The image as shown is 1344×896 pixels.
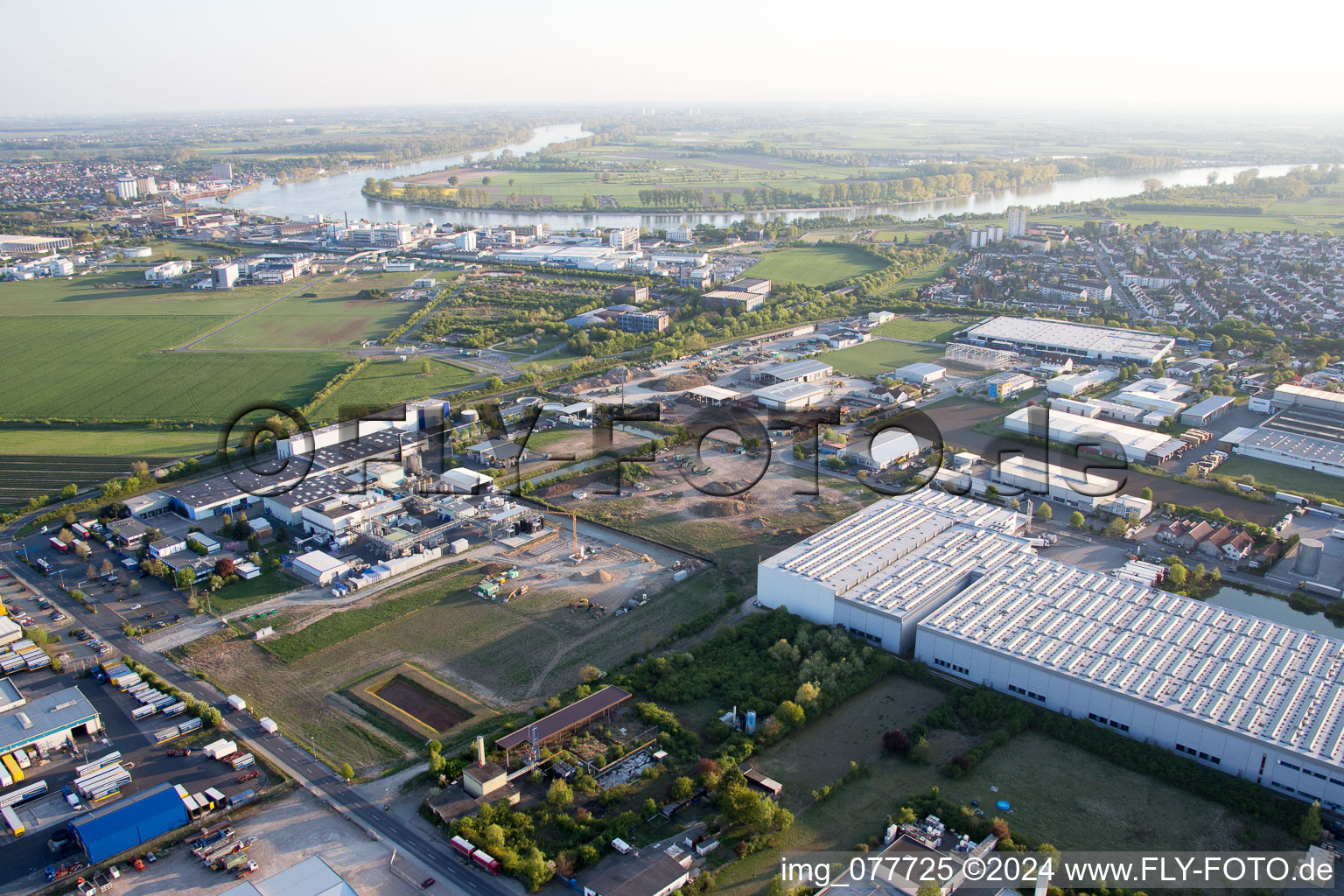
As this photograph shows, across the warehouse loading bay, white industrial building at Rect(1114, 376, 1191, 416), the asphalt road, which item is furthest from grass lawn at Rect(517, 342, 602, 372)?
the warehouse loading bay

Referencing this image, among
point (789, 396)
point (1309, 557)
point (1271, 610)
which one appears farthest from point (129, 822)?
point (1309, 557)

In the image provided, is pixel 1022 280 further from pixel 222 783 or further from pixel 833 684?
pixel 222 783

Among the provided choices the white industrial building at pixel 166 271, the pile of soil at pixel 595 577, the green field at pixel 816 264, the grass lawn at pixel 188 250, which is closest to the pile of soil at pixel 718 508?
the pile of soil at pixel 595 577

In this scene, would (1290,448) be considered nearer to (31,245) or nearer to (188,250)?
(188,250)

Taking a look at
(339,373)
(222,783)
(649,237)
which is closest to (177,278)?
(339,373)

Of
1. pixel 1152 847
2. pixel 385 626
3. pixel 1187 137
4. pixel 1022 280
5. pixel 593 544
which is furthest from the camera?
pixel 1187 137

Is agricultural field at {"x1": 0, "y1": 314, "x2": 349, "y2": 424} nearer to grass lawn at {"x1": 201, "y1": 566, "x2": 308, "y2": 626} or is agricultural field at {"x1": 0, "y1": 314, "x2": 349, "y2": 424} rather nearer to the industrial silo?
grass lawn at {"x1": 201, "y1": 566, "x2": 308, "y2": 626}
